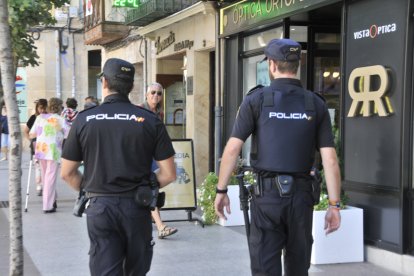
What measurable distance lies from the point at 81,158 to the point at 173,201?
14.5 ft

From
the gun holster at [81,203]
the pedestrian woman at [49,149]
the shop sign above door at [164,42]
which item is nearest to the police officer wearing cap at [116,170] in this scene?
the gun holster at [81,203]

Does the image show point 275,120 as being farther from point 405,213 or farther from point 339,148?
point 339,148

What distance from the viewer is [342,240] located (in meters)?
6.02

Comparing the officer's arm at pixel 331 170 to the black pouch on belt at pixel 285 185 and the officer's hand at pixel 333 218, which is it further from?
the black pouch on belt at pixel 285 185

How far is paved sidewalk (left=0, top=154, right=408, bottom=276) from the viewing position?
19.2 ft

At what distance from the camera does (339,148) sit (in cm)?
664

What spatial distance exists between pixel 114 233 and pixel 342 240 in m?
3.17

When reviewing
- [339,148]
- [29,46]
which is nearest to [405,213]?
[339,148]

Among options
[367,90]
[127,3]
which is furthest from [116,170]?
[127,3]

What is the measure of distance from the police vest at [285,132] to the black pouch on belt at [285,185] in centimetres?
5

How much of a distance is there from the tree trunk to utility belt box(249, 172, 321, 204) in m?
1.93

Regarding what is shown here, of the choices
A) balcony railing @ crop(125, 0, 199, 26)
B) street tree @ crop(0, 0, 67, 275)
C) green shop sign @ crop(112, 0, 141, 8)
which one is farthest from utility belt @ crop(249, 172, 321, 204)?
green shop sign @ crop(112, 0, 141, 8)

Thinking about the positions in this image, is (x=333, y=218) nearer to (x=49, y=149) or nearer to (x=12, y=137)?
(x=12, y=137)

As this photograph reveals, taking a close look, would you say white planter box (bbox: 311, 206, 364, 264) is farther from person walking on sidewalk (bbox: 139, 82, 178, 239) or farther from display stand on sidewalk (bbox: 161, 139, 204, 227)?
display stand on sidewalk (bbox: 161, 139, 204, 227)
